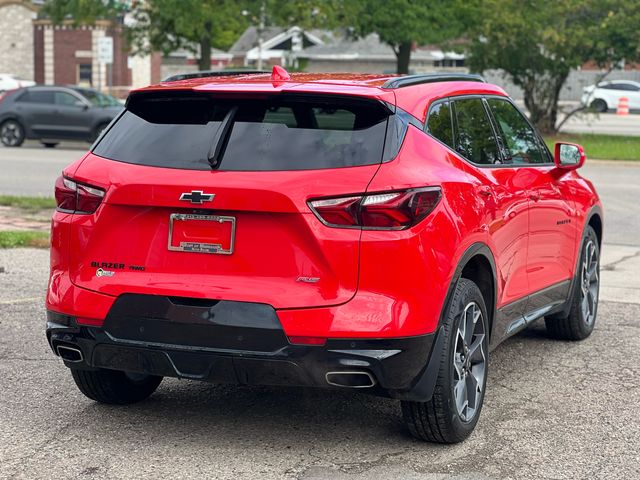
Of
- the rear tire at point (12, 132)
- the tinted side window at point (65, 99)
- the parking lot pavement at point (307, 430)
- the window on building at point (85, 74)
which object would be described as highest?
the parking lot pavement at point (307, 430)

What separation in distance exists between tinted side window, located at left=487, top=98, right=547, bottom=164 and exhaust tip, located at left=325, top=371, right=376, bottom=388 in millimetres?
1975

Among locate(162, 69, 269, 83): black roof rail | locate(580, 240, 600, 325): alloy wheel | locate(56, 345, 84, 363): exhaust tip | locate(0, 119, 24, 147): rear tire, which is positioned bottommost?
locate(0, 119, 24, 147): rear tire

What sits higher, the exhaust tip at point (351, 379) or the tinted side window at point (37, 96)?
the exhaust tip at point (351, 379)

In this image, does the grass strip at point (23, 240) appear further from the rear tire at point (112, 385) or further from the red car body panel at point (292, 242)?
the red car body panel at point (292, 242)

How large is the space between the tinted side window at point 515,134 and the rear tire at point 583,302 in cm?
95

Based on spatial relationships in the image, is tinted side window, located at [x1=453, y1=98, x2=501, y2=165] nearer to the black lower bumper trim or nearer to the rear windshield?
the rear windshield

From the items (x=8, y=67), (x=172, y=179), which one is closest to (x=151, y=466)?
(x=172, y=179)

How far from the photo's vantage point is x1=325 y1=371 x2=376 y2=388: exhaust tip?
477 cm

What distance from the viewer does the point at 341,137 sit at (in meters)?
4.92

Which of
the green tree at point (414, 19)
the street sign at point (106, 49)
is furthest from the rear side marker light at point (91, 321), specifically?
the green tree at point (414, 19)

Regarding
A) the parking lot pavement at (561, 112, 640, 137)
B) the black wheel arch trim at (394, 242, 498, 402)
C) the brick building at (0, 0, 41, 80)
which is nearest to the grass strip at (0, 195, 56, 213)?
the black wheel arch trim at (394, 242, 498, 402)

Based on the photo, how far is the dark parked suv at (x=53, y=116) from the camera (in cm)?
2880

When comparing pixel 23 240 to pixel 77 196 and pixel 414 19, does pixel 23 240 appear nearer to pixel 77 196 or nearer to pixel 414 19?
pixel 77 196

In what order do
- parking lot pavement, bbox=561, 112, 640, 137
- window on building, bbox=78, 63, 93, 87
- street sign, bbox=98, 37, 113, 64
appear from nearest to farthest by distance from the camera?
street sign, bbox=98, 37, 113, 64
parking lot pavement, bbox=561, 112, 640, 137
window on building, bbox=78, 63, 93, 87
